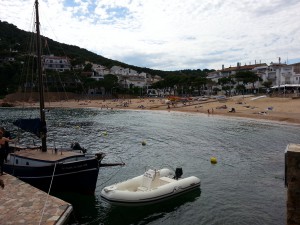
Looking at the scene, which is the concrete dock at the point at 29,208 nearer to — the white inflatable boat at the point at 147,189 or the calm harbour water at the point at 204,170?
the calm harbour water at the point at 204,170

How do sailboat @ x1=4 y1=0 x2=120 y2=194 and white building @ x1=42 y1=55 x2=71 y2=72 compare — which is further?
white building @ x1=42 y1=55 x2=71 y2=72

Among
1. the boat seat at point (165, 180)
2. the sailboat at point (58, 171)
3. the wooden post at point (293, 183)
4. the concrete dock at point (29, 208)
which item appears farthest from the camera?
the boat seat at point (165, 180)

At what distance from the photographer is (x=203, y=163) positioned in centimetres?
2677

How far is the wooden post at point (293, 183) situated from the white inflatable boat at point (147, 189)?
8958mm

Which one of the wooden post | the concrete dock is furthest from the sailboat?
the wooden post

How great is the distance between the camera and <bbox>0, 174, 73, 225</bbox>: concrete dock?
39.3 ft

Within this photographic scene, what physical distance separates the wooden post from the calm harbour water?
6503 millimetres

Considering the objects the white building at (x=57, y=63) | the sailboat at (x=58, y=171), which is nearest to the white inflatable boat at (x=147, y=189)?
the sailboat at (x=58, y=171)

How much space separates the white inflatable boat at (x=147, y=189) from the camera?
16547 mm

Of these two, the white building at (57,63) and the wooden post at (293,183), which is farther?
the white building at (57,63)

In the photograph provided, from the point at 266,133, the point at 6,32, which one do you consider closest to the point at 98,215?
the point at 266,133

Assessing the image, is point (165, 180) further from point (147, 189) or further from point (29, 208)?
point (29, 208)

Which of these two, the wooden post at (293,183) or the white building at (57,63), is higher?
the white building at (57,63)

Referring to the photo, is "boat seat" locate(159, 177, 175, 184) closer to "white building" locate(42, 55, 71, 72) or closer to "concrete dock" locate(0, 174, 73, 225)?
"concrete dock" locate(0, 174, 73, 225)
